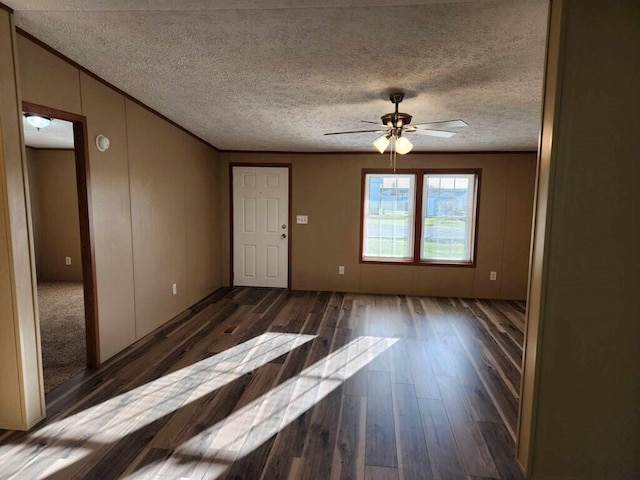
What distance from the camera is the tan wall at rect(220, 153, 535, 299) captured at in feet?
16.8

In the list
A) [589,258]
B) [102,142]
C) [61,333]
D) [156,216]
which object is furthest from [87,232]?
[589,258]

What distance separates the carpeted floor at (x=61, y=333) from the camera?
2.83 meters

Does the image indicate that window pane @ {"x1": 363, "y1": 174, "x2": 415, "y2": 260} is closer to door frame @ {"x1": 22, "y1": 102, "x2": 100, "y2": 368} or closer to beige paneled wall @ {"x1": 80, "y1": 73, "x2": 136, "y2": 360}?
beige paneled wall @ {"x1": 80, "y1": 73, "x2": 136, "y2": 360}

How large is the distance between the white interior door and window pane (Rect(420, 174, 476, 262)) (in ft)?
7.26

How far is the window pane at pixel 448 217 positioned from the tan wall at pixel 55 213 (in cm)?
575

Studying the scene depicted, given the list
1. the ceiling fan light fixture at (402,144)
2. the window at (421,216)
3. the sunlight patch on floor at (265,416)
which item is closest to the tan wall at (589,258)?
the ceiling fan light fixture at (402,144)

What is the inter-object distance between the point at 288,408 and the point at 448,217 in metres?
3.99

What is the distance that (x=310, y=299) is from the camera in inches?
201

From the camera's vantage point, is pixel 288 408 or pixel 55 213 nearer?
pixel 288 408

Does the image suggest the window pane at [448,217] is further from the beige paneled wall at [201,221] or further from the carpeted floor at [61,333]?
the carpeted floor at [61,333]

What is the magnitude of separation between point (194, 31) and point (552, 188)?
211 centimetres

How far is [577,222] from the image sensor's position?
5.28 feet

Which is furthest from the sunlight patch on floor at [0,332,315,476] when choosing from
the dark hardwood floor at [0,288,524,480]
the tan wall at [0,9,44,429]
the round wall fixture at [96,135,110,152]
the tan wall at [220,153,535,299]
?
the tan wall at [220,153,535,299]

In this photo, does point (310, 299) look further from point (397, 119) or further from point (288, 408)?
point (397, 119)
